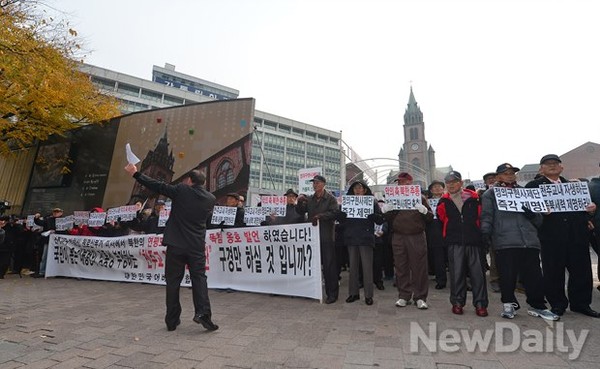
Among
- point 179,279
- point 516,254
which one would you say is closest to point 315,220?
point 179,279

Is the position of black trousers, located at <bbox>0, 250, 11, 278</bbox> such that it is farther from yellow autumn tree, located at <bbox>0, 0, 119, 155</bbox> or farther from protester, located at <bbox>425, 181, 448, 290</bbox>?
protester, located at <bbox>425, 181, 448, 290</bbox>

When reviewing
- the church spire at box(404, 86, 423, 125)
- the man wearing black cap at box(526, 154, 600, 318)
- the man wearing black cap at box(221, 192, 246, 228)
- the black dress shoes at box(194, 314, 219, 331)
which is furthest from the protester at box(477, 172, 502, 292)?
the church spire at box(404, 86, 423, 125)

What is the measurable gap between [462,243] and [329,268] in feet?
6.91

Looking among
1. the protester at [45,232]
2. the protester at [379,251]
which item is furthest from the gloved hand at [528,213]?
the protester at [45,232]

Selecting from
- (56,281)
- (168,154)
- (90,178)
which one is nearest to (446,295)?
(56,281)

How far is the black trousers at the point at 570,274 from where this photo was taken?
4156 millimetres

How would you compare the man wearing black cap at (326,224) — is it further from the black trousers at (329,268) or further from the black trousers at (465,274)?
the black trousers at (465,274)

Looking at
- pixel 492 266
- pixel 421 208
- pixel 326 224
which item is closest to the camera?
pixel 421 208

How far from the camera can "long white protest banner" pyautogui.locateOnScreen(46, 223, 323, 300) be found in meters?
5.58

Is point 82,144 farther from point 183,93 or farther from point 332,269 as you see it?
point 183,93

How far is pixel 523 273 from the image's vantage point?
4242mm

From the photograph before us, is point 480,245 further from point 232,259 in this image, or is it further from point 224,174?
point 224,174

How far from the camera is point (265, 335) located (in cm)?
362

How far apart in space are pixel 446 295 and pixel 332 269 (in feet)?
6.78
